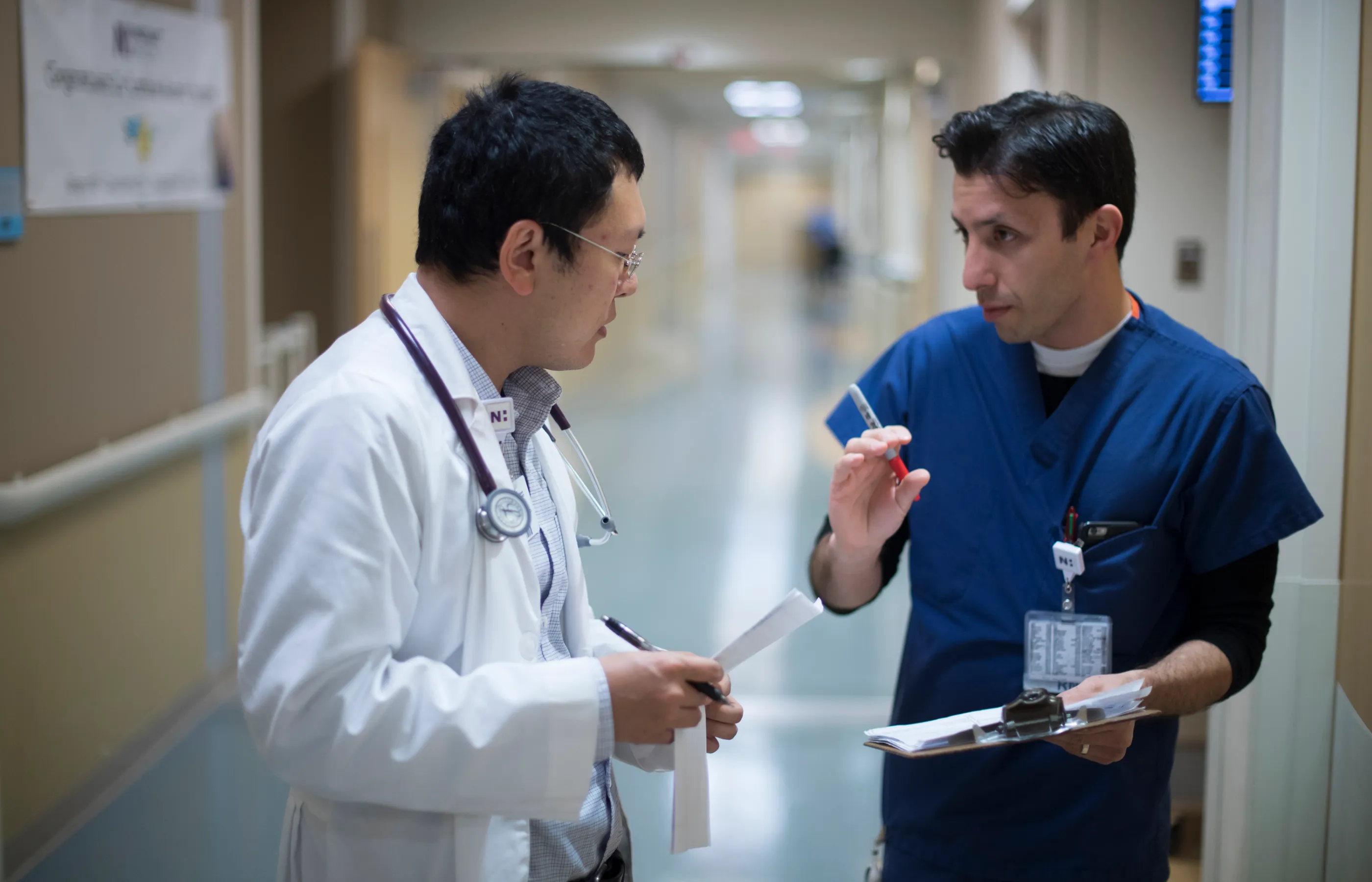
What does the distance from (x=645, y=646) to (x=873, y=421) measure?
0.43m

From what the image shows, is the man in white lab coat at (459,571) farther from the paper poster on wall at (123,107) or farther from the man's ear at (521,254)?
the paper poster on wall at (123,107)

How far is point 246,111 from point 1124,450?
135 inches

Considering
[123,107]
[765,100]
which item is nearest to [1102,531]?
[123,107]

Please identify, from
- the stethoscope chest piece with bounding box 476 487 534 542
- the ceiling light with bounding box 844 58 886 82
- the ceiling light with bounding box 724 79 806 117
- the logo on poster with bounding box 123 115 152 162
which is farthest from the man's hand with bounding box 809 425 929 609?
the ceiling light with bounding box 724 79 806 117

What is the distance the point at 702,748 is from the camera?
1202 millimetres

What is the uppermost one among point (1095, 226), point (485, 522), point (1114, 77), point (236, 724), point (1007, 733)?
point (1114, 77)

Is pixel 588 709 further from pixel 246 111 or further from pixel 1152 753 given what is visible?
pixel 246 111

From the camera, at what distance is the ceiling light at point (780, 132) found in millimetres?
19312

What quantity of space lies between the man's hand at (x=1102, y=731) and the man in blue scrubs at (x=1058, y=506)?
1cm

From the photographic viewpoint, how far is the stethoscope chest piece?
43.3 inches

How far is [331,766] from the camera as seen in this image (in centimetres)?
101

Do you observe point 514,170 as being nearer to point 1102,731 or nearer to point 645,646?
point 645,646

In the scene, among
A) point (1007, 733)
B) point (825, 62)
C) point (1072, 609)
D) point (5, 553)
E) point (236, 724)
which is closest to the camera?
point (1007, 733)

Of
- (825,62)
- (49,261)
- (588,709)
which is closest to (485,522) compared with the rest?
(588,709)
